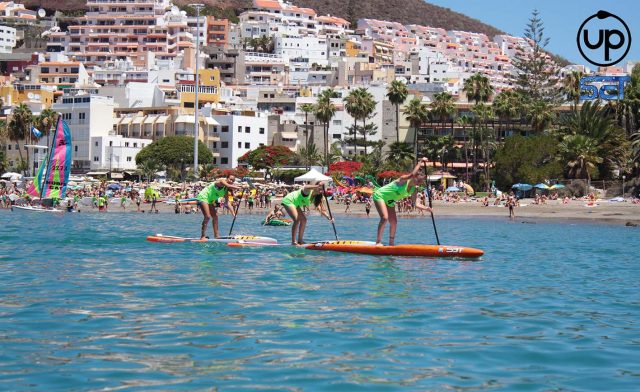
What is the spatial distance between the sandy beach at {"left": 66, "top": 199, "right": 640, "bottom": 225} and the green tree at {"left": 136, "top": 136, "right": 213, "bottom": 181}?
2767cm

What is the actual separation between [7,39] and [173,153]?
10263 centimetres


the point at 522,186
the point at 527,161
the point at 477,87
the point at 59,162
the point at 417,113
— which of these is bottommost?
the point at 522,186

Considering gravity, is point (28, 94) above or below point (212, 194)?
above

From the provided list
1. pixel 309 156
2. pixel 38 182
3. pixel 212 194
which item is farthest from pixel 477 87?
pixel 212 194

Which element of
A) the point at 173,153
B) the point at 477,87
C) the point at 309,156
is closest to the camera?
the point at 173,153

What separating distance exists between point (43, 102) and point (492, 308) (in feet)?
382

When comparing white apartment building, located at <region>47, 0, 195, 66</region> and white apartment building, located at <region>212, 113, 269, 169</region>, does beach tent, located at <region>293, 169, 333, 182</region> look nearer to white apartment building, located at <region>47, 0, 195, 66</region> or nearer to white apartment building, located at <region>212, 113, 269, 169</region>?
white apartment building, located at <region>212, 113, 269, 169</region>

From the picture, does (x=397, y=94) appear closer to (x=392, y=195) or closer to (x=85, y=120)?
(x=85, y=120)

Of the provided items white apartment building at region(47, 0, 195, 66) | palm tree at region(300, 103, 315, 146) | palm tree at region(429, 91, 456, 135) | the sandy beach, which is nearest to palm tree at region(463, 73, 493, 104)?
palm tree at region(429, 91, 456, 135)

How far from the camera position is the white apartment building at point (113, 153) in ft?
330

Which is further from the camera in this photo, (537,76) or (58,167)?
(537,76)

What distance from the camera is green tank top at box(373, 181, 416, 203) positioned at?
21547 mm

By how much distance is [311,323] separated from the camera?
40.0 feet

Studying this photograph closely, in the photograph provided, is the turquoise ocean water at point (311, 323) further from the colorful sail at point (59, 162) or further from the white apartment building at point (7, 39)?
the white apartment building at point (7, 39)
